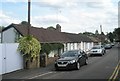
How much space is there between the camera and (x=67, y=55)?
2230 centimetres

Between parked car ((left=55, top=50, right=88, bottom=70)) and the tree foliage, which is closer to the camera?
parked car ((left=55, top=50, right=88, bottom=70))

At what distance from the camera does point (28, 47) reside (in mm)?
22250

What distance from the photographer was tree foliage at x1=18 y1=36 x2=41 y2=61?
22.0m

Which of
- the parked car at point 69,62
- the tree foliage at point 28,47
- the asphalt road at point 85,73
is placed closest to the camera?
the asphalt road at point 85,73

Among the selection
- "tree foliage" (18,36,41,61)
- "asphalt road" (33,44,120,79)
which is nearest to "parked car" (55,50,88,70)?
"asphalt road" (33,44,120,79)

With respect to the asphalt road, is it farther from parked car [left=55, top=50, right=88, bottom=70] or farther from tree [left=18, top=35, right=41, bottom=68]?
tree [left=18, top=35, right=41, bottom=68]

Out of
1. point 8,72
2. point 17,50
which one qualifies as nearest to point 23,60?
point 17,50

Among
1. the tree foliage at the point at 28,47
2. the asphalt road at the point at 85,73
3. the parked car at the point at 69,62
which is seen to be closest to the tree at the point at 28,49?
the tree foliage at the point at 28,47

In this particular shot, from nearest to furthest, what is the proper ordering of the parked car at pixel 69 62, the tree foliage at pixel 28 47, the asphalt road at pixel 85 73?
the asphalt road at pixel 85 73 → the parked car at pixel 69 62 → the tree foliage at pixel 28 47

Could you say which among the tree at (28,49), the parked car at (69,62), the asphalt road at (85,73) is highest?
the tree at (28,49)

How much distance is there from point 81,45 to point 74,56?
104 feet

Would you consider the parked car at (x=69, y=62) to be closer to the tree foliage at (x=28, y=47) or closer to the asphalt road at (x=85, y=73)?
the asphalt road at (x=85, y=73)

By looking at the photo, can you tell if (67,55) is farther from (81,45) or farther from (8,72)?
(81,45)

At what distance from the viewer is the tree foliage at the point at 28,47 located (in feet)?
72.2
